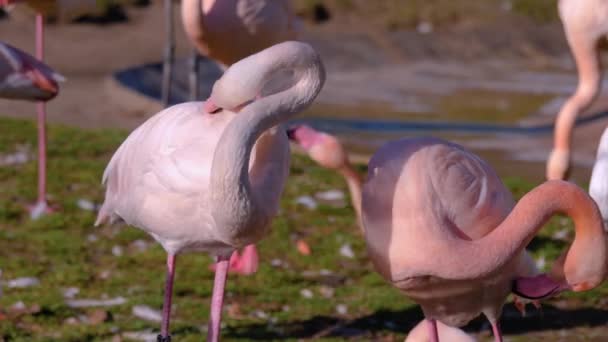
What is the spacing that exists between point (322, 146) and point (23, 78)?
128 centimetres

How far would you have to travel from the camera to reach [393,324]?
216 inches

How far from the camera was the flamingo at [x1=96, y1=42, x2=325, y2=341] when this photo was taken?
364 cm

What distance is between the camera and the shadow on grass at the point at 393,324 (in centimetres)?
532

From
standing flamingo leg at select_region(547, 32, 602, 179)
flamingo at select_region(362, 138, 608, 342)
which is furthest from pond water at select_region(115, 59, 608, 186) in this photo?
flamingo at select_region(362, 138, 608, 342)

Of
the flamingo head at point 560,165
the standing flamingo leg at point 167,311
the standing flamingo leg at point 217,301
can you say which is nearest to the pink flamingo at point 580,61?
the flamingo head at point 560,165

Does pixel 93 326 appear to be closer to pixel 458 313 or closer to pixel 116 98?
pixel 458 313

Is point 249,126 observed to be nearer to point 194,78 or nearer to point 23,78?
point 23,78

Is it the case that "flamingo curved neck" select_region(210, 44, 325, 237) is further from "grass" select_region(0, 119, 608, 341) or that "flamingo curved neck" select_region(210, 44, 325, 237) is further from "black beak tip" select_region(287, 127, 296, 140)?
"grass" select_region(0, 119, 608, 341)

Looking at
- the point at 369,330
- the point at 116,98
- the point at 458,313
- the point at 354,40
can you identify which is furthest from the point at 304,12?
the point at 458,313

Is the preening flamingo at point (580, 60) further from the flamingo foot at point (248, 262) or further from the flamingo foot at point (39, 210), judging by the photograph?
the flamingo foot at point (39, 210)

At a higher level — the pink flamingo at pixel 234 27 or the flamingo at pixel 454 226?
the flamingo at pixel 454 226

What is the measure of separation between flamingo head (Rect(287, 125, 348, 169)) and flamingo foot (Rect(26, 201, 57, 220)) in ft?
8.52

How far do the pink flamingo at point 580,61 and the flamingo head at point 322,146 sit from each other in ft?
5.17

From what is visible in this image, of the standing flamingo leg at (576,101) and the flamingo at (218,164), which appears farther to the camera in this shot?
the standing flamingo leg at (576,101)
